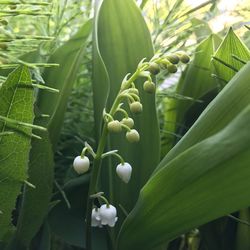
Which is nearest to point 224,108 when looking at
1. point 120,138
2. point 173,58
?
point 173,58

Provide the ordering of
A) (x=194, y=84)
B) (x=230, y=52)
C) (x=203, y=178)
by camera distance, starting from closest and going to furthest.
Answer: (x=203, y=178) < (x=230, y=52) < (x=194, y=84)

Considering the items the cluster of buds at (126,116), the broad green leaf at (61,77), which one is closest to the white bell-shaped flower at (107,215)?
the cluster of buds at (126,116)

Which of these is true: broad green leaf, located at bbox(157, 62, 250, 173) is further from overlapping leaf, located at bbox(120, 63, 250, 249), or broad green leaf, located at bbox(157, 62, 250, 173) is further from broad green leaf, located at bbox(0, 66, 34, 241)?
broad green leaf, located at bbox(0, 66, 34, 241)

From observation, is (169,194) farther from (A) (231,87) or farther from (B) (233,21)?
(B) (233,21)

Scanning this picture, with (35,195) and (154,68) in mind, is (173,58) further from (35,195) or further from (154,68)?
(35,195)

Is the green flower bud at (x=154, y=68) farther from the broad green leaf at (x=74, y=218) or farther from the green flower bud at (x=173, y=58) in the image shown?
the broad green leaf at (x=74, y=218)

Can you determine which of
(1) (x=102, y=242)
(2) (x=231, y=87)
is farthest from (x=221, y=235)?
(2) (x=231, y=87)

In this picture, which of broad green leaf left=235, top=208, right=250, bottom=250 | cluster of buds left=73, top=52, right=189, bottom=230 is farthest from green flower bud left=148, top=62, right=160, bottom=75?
broad green leaf left=235, top=208, right=250, bottom=250
